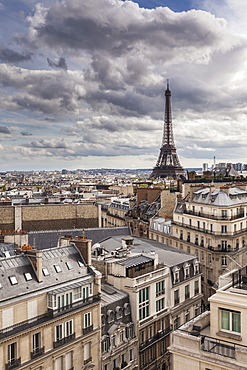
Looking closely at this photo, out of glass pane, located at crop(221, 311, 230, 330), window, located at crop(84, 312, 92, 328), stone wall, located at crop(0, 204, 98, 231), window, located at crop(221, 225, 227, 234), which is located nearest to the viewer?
glass pane, located at crop(221, 311, 230, 330)

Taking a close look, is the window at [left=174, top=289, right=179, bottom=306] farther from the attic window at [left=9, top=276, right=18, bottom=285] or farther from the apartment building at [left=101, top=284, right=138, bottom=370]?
the attic window at [left=9, top=276, right=18, bottom=285]

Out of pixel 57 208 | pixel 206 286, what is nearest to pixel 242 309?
pixel 206 286

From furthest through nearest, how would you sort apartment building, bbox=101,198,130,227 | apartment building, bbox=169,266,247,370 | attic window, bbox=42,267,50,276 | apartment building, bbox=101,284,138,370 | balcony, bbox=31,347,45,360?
apartment building, bbox=101,198,130,227 < apartment building, bbox=101,284,138,370 < attic window, bbox=42,267,50,276 < balcony, bbox=31,347,45,360 < apartment building, bbox=169,266,247,370

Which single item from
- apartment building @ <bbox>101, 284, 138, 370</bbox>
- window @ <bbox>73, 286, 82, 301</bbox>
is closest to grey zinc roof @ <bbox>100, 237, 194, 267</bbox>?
apartment building @ <bbox>101, 284, 138, 370</bbox>

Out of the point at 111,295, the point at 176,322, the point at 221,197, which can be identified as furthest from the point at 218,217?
the point at 111,295

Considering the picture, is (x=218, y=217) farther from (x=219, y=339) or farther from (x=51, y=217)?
(x=219, y=339)
